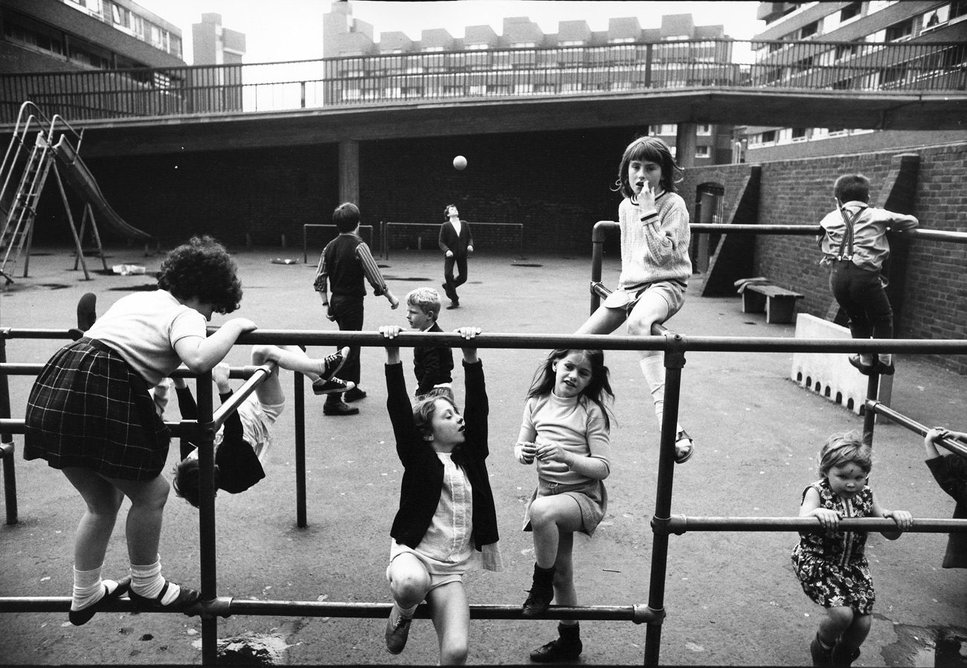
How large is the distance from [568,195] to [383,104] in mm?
6845

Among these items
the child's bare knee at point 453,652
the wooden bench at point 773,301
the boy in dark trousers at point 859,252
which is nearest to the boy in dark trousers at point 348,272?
the boy in dark trousers at point 859,252

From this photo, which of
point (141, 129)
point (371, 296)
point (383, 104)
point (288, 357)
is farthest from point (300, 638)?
point (141, 129)

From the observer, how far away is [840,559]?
2.66m

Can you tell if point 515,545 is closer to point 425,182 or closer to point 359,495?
point 359,495

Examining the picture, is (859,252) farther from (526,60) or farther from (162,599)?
(526,60)

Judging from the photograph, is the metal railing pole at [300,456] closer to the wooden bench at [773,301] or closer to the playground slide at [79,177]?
the wooden bench at [773,301]

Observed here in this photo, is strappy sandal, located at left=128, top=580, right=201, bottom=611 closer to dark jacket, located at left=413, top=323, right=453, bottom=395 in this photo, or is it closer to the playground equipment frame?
the playground equipment frame

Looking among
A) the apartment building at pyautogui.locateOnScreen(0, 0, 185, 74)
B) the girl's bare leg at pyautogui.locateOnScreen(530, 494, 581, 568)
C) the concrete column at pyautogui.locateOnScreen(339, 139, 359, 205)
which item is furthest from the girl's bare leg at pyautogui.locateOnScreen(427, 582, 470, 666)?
the apartment building at pyautogui.locateOnScreen(0, 0, 185, 74)

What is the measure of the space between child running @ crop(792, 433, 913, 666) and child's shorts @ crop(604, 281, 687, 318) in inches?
42.2

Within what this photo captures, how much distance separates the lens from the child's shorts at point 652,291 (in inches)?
142

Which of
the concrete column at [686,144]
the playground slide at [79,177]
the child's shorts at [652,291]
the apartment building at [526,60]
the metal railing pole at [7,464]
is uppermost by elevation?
the apartment building at [526,60]

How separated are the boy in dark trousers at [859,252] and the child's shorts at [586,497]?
3.42 meters

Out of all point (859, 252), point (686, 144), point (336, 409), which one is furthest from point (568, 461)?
point (686, 144)

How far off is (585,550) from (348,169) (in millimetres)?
19010
